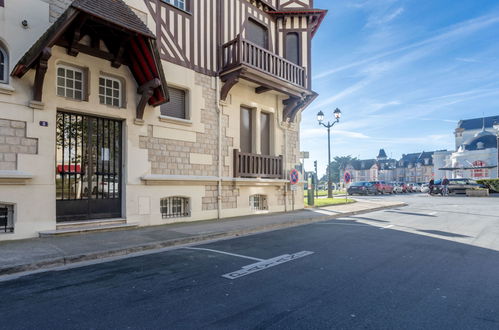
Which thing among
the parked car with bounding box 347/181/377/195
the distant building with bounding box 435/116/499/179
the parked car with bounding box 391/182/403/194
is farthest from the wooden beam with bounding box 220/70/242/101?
the distant building with bounding box 435/116/499/179

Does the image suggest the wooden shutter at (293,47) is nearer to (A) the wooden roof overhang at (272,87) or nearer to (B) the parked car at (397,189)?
(A) the wooden roof overhang at (272,87)

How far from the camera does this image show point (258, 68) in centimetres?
1159

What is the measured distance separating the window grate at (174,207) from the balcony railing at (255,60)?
5.05m

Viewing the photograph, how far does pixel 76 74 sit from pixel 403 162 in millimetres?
110553

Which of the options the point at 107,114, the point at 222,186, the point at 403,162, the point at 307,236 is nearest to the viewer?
the point at 307,236

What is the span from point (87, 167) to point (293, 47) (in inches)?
426

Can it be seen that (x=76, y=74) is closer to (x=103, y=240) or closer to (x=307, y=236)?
(x=103, y=240)

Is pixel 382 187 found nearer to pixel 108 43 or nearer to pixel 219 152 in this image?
pixel 219 152

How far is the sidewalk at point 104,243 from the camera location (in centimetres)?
542

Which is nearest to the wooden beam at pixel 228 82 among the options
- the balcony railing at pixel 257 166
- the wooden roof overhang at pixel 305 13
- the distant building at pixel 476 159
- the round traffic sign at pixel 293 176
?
the balcony railing at pixel 257 166

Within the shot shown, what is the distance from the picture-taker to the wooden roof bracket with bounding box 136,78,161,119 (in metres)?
8.77

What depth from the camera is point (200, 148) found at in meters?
11.1

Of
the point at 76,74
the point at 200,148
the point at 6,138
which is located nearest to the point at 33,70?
the point at 76,74

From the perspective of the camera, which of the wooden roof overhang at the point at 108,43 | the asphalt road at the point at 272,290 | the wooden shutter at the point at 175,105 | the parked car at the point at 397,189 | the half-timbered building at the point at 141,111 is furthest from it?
the parked car at the point at 397,189
